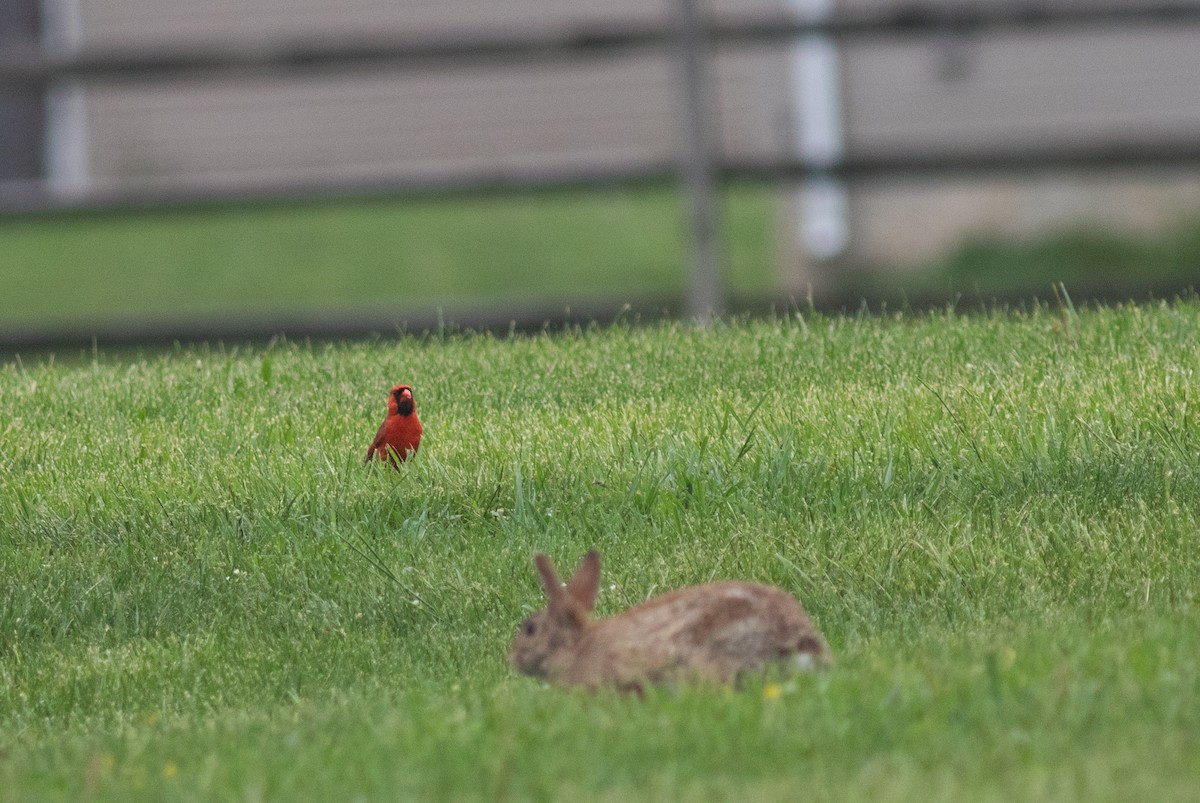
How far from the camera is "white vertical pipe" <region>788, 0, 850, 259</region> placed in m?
16.5

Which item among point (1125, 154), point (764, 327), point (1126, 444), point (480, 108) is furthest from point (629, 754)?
point (480, 108)

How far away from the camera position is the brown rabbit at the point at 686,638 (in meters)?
4.23

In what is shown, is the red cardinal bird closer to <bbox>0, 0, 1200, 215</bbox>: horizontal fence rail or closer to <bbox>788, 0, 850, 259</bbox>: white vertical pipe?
<bbox>0, 0, 1200, 215</bbox>: horizontal fence rail

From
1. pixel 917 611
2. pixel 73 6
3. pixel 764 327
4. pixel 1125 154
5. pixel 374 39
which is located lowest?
pixel 917 611

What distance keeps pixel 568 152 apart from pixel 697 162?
8.77m

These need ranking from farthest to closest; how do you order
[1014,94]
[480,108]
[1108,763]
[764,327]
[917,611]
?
[480,108]
[1014,94]
[764,327]
[917,611]
[1108,763]

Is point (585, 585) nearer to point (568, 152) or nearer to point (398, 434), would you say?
point (398, 434)

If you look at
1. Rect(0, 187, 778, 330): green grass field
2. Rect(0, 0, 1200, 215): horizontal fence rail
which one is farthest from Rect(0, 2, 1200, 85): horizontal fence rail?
Rect(0, 187, 778, 330): green grass field

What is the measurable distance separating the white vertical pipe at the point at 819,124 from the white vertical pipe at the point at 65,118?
7.04 m

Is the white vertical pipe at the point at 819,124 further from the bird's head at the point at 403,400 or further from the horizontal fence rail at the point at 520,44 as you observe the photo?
the bird's head at the point at 403,400

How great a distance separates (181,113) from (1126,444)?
14.5 m

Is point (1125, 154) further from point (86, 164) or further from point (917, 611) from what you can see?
point (86, 164)

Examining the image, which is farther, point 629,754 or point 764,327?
point 764,327

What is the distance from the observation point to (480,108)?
60.1ft
